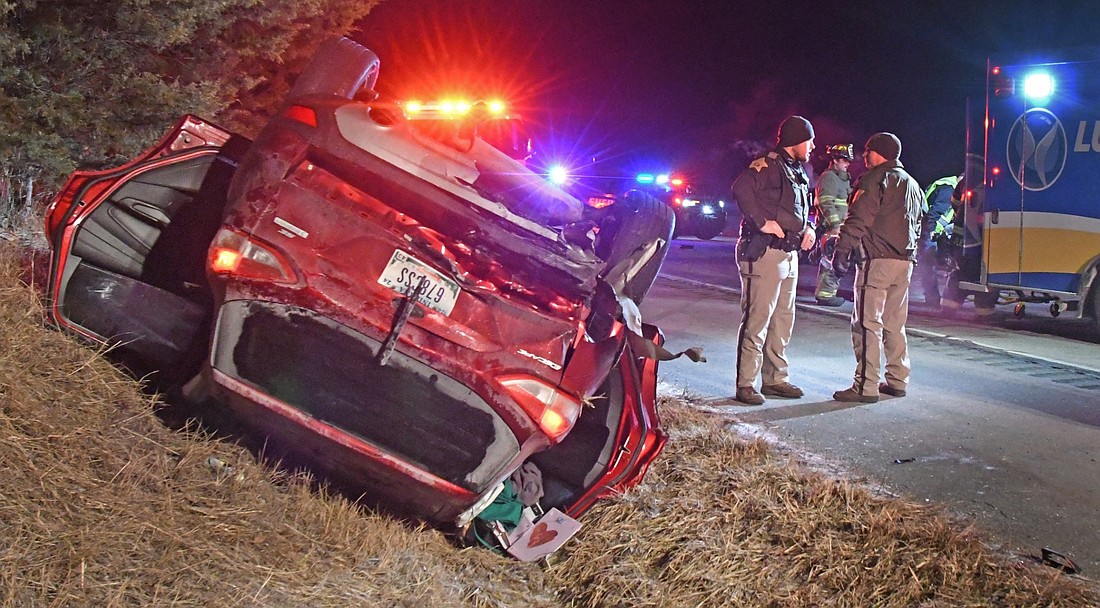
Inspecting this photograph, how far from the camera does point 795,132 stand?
20.6ft

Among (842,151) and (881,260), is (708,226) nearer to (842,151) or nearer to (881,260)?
(842,151)

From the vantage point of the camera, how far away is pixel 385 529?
3.55m

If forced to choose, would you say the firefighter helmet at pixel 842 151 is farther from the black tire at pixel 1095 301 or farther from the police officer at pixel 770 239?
the police officer at pixel 770 239

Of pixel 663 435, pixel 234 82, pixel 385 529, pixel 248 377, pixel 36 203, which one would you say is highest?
pixel 234 82

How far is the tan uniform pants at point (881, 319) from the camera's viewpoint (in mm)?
6473

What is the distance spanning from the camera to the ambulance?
9250mm

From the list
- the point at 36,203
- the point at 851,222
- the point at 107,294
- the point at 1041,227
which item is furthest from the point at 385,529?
the point at 1041,227

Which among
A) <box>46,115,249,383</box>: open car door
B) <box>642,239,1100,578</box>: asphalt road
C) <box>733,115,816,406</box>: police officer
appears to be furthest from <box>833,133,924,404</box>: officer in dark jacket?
<box>46,115,249,383</box>: open car door

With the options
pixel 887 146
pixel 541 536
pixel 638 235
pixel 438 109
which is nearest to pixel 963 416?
pixel 887 146

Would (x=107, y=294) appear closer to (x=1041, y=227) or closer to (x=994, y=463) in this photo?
(x=994, y=463)

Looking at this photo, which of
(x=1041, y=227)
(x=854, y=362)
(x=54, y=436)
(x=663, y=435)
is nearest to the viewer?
(x=54, y=436)

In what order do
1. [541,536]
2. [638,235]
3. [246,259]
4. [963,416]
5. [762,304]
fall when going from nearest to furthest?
[246,259]
[541,536]
[638,235]
[963,416]
[762,304]

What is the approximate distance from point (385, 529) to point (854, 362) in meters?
5.25

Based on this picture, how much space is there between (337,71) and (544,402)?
5.69ft
